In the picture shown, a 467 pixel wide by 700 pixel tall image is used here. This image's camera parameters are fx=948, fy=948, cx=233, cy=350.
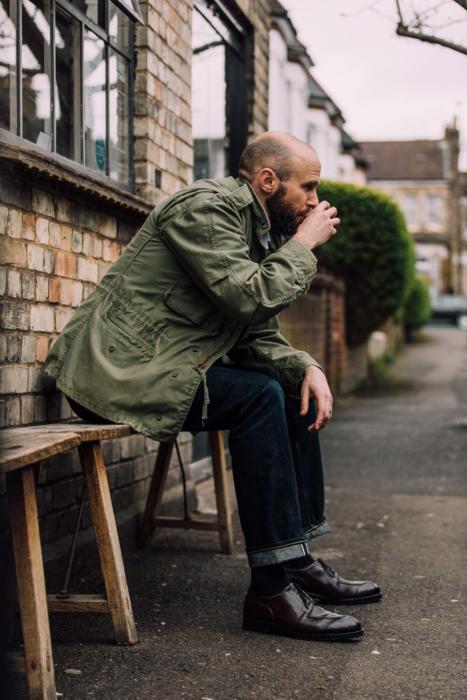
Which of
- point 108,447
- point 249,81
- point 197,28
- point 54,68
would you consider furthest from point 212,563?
point 249,81

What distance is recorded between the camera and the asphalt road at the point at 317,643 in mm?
2723

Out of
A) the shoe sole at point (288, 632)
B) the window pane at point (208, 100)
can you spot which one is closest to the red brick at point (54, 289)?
the shoe sole at point (288, 632)

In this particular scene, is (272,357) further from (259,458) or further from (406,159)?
(406,159)

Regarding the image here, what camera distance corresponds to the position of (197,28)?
6.16 metres

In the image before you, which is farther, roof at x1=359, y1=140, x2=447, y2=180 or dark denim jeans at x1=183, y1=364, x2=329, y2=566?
roof at x1=359, y1=140, x2=447, y2=180

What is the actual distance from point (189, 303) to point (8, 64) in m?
1.28

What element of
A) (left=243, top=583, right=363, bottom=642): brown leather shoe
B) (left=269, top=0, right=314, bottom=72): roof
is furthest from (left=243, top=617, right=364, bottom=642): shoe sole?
(left=269, top=0, right=314, bottom=72): roof

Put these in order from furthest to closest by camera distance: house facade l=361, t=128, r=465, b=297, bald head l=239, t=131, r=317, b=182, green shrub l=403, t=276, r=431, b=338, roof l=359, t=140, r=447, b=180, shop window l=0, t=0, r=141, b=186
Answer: roof l=359, t=140, r=447, b=180, house facade l=361, t=128, r=465, b=297, green shrub l=403, t=276, r=431, b=338, shop window l=0, t=0, r=141, b=186, bald head l=239, t=131, r=317, b=182

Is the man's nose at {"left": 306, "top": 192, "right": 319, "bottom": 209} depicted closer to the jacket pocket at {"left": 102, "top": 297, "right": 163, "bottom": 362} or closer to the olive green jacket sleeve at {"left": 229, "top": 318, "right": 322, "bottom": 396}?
the olive green jacket sleeve at {"left": 229, "top": 318, "right": 322, "bottom": 396}

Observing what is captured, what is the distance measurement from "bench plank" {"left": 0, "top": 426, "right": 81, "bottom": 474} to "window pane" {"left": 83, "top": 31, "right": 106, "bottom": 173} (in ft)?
6.42

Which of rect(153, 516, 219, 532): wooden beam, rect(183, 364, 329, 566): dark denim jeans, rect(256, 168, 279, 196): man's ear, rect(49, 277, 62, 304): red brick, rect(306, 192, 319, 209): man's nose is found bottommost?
rect(153, 516, 219, 532): wooden beam

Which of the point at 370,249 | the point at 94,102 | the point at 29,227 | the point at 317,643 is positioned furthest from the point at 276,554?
the point at 370,249

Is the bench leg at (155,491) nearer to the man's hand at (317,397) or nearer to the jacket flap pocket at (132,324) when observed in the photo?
the man's hand at (317,397)

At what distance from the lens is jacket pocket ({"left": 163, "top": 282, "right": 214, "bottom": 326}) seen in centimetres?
327
